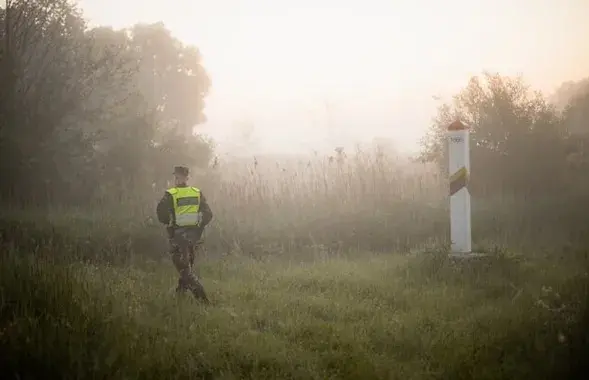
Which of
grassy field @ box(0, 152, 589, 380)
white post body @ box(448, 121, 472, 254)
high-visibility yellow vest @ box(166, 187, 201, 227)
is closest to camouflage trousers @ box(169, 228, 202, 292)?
high-visibility yellow vest @ box(166, 187, 201, 227)

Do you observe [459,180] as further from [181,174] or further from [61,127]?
[61,127]

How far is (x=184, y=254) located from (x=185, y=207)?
2.34 feet

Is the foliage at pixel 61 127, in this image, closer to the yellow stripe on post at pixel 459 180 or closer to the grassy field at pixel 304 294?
the grassy field at pixel 304 294

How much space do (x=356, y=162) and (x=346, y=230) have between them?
389 cm

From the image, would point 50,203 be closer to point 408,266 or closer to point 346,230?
point 346,230

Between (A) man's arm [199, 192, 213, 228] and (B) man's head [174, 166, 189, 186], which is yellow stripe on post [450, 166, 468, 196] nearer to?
(A) man's arm [199, 192, 213, 228]

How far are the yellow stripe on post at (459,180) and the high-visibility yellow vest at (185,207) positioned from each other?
14.8 feet

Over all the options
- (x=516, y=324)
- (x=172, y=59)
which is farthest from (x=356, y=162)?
(x=172, y=59)

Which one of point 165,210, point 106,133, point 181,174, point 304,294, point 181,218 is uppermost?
point 106,133

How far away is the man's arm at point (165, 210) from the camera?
7.74 meters

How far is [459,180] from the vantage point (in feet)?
30.1

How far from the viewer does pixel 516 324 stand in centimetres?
575

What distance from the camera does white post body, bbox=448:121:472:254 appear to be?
9.07m

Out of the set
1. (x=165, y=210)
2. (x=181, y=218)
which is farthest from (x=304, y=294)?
(x=165, y=210)
